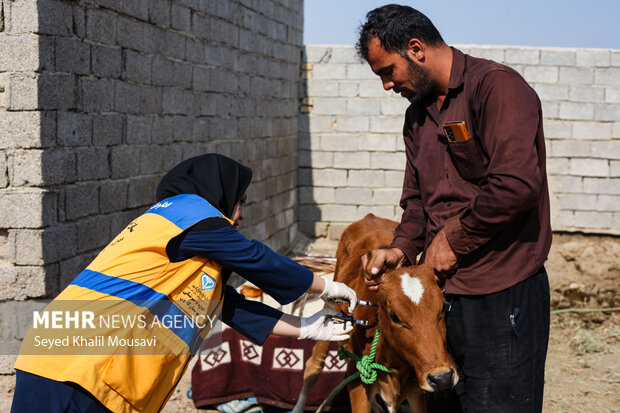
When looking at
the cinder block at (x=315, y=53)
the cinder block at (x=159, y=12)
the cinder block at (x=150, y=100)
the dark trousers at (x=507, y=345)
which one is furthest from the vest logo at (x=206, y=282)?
the cinder block at (x=315, y=53)

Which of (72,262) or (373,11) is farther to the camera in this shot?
(72,262)

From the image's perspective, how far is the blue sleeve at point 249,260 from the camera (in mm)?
2523

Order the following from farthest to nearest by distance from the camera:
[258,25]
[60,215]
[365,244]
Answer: [258,25] → [365,244] → [60,215]

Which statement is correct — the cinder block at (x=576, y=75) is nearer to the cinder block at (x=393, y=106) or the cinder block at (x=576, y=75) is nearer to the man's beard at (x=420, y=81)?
the cinder block at (x=393, y=106)

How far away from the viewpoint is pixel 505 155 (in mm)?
2449

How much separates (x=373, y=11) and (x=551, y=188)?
25.5ft

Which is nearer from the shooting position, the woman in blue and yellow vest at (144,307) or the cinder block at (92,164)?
the woman in blue and yellow vest at (144,307)

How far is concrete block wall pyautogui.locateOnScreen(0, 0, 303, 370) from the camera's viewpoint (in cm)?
398

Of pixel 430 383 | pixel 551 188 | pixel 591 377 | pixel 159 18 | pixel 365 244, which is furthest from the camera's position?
pixel 551 188

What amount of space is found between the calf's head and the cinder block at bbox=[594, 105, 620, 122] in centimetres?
781

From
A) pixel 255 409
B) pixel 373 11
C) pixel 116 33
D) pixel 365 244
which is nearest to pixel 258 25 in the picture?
pixel 116 33

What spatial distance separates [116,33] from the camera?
4.84 metres

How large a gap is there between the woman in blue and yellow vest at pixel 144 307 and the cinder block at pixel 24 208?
1573 mm

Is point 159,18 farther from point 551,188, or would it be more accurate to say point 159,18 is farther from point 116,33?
point 551,188
